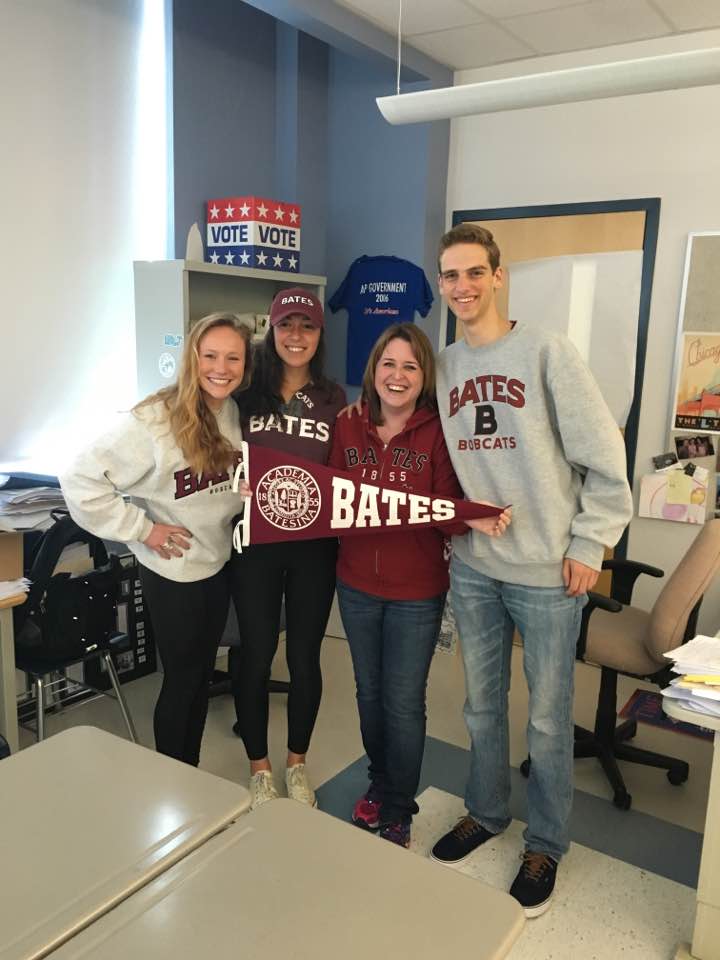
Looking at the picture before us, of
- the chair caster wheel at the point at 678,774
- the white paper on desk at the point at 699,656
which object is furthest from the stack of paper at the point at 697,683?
the chair caster wheel at the point at 678,774

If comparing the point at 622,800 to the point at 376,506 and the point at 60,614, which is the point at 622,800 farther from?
the point at 60,614

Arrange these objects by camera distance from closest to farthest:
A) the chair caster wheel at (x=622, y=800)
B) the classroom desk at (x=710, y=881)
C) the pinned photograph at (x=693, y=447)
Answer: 1. the classroom desk at (x=710, y=881)
2. the chair caster wheel at (x=622, y=800)
3. the pinned photograph at (x=693, y=447)

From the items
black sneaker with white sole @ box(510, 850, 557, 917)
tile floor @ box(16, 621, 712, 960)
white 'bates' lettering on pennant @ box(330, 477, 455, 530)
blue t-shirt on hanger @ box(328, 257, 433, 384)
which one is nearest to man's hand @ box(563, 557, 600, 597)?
white 'bates' lettering on pennant @ box(330, 477, 455, 530)

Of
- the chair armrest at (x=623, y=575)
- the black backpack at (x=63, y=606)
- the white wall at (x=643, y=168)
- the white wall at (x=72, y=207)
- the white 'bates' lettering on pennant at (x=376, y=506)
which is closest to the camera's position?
the white 'bates' lettering on pennant at (x=376, y=506)

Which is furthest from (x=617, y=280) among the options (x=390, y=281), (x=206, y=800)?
(x=206, y=800)

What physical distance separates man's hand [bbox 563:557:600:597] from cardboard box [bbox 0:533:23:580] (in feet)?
5.47

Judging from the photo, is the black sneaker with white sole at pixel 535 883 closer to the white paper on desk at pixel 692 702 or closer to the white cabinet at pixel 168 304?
the white paper on desk at pixel 692 702

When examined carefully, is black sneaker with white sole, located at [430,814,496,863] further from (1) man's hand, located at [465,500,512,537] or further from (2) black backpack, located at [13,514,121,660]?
(2) black backpack, located at [13,514,121,660]

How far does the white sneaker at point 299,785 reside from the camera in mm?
2518

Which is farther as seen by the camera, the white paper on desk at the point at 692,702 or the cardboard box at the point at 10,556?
the cardboard box at the point at 10,556

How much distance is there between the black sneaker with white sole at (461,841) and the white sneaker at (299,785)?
17.0 inches

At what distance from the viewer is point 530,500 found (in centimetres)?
202

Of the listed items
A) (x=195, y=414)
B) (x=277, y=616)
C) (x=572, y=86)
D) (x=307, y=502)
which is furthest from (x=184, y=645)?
(x=572, y=86)

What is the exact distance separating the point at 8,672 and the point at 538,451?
172 centimetres
